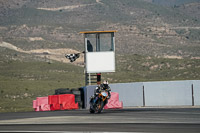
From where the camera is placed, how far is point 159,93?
34188 mm

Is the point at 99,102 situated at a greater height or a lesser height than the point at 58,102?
greater

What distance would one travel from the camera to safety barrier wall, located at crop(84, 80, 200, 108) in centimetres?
3291

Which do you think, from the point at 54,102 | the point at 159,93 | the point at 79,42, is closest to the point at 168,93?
the point at 159,93

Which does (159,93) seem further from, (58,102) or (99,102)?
(99,102)

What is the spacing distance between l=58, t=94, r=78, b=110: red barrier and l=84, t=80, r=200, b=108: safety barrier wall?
3.49ft

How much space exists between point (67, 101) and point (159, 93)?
6.01m

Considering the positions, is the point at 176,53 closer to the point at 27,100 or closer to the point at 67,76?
the point at 67,76

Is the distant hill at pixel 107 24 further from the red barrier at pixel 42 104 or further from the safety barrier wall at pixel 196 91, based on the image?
the safety barrier wall at pixel 196 91

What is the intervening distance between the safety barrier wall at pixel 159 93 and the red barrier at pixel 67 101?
1.06m

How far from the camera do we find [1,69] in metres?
88.8

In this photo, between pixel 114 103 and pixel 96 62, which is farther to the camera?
pixel 96 62

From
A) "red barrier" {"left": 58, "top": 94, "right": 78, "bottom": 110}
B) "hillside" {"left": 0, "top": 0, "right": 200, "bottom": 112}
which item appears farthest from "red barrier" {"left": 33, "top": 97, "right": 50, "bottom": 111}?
"hillside" {"left": 0, "top": 0, "right": 200, "bottom": 112}

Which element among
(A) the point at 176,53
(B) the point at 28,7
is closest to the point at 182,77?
(A) the point at 176,53

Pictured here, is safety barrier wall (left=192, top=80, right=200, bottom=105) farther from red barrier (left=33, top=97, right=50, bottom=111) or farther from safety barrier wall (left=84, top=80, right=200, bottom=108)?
red barrier (left=33, top=97, right=50, bottom=111)
